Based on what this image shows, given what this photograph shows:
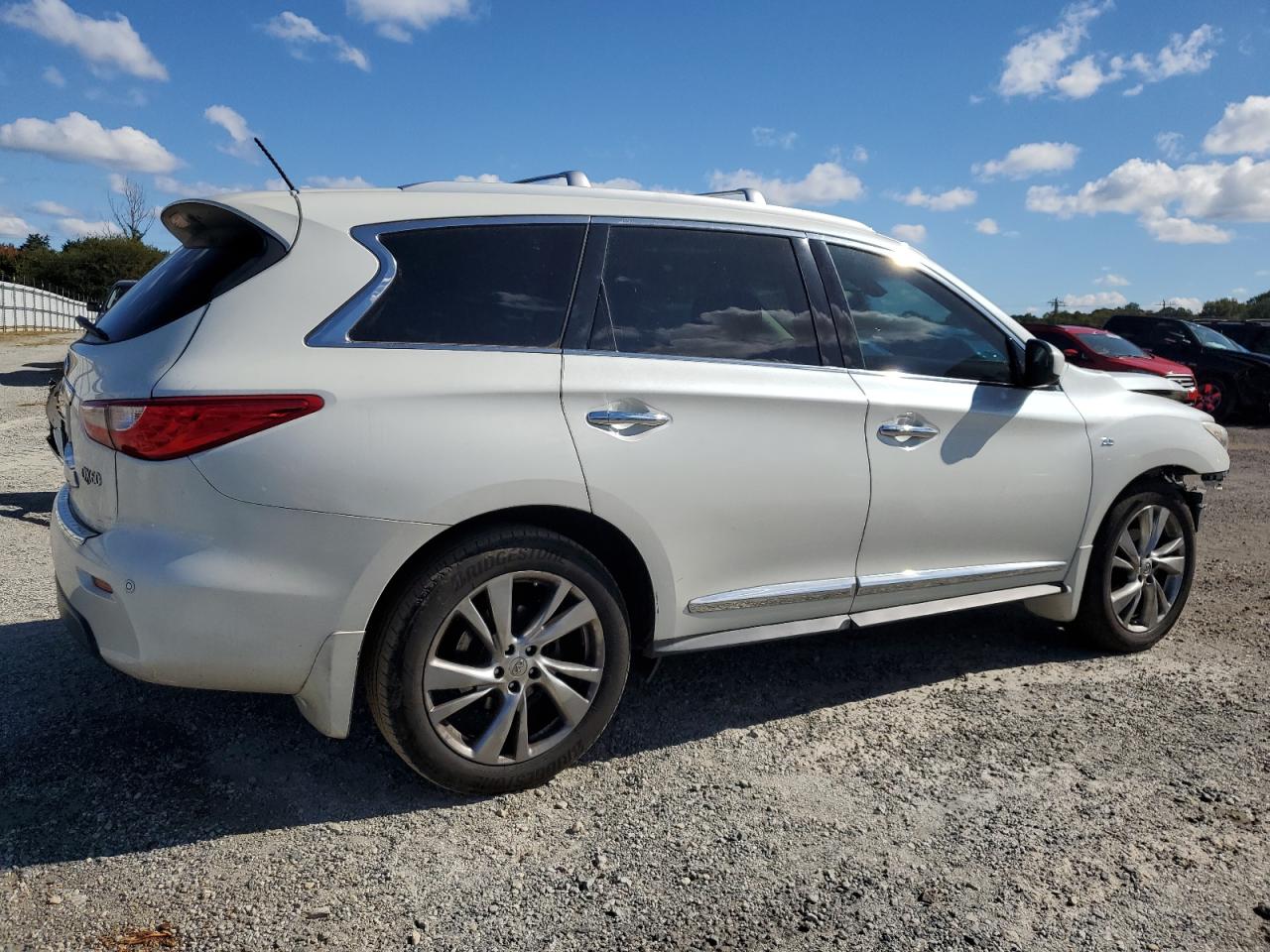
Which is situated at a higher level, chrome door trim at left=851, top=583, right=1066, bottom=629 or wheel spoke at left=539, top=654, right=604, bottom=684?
chrome door trim at left=851, top=583, right=1066, bottom=629

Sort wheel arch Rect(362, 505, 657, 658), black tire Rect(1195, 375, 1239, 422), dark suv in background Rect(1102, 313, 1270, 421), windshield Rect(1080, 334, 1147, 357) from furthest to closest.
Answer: black tire Rect(1195, 375, 1239, 422), dark suv in background Rect(1102, 313, 1270, 421), windshield Rect(1080, 334, 1147, 357), wheel arch Rect(362, 505, 657, 658)

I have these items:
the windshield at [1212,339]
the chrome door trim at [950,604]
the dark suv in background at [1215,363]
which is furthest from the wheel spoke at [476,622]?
the windshield at [1212,339]

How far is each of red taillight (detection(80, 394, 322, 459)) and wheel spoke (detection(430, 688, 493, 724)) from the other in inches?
37.4

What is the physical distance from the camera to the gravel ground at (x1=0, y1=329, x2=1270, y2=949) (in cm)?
251

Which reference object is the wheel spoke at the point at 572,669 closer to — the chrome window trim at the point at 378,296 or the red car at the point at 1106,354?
the chrome window trim at the point at 378,296

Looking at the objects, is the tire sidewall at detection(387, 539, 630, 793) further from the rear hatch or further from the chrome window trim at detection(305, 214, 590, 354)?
the rear hatch

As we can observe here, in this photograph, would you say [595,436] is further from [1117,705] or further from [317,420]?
[1117,705]

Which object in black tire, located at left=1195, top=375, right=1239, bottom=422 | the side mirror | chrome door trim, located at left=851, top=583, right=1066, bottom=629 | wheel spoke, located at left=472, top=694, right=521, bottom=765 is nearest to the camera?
wheel spoke, located at left=472, top=694, right=521, bottom=765

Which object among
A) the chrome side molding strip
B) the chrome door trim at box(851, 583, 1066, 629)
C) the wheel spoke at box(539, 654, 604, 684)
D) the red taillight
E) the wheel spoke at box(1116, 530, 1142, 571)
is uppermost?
the red taillight

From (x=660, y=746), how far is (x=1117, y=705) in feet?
6.24

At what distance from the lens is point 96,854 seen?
272cm

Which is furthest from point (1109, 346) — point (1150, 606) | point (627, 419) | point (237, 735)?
point (237, 735)

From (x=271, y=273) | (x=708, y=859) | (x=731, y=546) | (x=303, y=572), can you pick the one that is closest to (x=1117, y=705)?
(x=731, y=546)

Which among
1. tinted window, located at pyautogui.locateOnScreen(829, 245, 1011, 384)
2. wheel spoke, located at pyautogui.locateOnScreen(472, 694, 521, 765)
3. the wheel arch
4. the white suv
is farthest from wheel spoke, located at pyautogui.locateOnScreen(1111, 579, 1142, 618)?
wheel spoke, located at pyautogui.locateOnScreen(472, 694, 521, 765)
